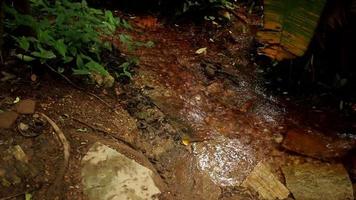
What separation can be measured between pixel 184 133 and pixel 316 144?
1159 millimetres

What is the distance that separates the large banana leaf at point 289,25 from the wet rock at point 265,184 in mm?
998

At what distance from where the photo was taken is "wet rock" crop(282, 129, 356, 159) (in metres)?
3.17

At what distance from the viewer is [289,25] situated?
3.08 meters

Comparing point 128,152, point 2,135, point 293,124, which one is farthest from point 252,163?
point 2,135

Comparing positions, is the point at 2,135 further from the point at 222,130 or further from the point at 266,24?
the point at 266,24

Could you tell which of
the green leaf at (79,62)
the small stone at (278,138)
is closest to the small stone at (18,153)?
the green leaf at (79,62)

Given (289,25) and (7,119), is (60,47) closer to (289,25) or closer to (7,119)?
(7,119)

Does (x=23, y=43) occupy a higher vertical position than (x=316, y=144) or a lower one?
higher

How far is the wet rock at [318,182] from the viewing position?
9.20ft

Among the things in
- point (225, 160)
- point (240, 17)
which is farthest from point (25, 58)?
point (240, 17)

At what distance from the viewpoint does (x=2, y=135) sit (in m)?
2.28

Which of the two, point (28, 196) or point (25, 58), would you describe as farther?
point (25, 58)

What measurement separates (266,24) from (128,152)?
5.21 feet

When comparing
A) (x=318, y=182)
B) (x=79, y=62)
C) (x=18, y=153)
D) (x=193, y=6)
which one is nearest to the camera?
(x=18, y=153)
